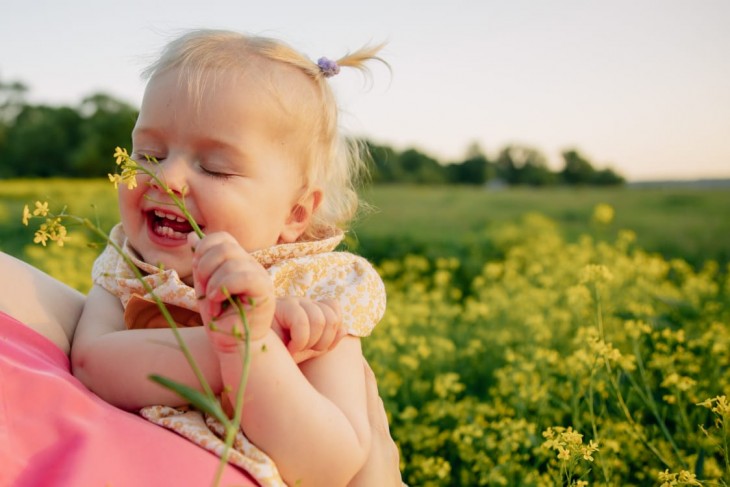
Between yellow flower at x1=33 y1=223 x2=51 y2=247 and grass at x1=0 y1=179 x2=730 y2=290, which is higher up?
yellow flower at x1=33 y1=223 x2=51 y2=247

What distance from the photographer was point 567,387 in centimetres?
282

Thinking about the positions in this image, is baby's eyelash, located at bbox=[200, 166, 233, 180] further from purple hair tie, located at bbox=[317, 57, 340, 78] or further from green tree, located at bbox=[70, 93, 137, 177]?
green tree, located at bbox=[70, 93, 137, 177]

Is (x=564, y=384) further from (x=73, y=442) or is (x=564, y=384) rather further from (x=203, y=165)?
A: (x=73, y=442)

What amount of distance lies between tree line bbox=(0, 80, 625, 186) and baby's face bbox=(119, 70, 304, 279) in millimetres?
25884

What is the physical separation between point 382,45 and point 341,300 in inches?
34.4

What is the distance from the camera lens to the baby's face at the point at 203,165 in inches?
59.0

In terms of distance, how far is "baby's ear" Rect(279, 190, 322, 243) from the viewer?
175cm

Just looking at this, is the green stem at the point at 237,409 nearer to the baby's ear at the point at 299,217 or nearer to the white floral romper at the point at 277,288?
the white floral romper at the point at 277,288

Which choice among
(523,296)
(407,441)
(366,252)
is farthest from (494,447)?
(366,252)

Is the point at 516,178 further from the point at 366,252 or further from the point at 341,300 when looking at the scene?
the point at 341,300

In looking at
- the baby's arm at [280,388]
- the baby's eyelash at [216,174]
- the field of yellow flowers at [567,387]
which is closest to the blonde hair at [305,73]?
the baby's eyelash at [216,174]

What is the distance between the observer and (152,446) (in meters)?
1.12

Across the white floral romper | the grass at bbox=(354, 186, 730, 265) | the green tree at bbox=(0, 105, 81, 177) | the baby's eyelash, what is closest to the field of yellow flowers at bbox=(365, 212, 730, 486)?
the white floral romper

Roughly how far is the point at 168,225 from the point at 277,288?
265 mm
